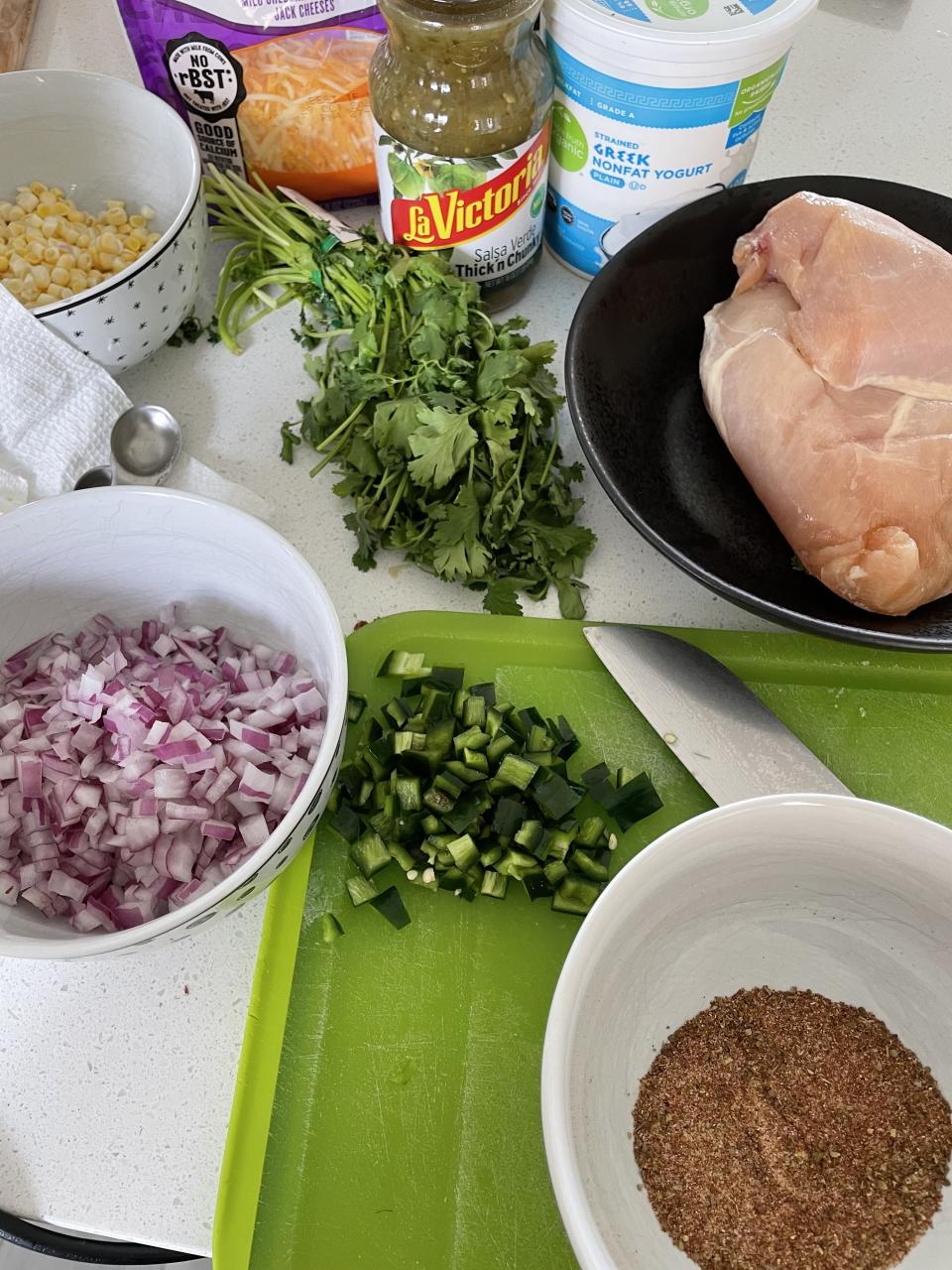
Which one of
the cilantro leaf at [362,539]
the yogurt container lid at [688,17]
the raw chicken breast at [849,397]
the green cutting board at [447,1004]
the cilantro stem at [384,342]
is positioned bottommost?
the green cutting board at [447,1004]

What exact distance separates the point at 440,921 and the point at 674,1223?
0.33m

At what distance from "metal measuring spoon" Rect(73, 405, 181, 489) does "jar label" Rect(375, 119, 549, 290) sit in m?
0.36

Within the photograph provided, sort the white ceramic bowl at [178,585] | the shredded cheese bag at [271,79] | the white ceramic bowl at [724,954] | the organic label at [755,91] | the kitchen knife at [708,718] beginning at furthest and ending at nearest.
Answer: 1. the shredded cheese bag at [271,79]
2. the organic label at [755,91]
3. the kitchen knife at [708,718]
4. the white ceramic bowl at [178,585]
5. the white ceramic bowl at [724,954]

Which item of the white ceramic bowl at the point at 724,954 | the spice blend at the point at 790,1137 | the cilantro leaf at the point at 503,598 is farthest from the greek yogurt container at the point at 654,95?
the spice blend at the point at 790,1137

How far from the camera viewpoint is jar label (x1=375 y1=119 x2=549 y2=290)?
1.13m

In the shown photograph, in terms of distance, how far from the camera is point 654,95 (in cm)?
110

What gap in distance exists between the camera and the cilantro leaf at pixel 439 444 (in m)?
1.07

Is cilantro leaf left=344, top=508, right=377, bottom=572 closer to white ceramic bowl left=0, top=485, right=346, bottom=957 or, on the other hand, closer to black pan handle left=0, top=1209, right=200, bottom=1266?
white ceramic bowl left=0, top=485, right=346, bottom=957

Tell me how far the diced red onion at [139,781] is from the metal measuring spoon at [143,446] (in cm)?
30

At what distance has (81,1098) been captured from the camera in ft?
3.02

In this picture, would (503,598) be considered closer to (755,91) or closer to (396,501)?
(396,501)

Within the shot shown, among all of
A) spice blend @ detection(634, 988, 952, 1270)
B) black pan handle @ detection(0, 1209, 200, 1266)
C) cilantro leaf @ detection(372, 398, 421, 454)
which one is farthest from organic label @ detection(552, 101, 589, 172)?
black pan handle @ detection(0, 1209, 200, 1266)

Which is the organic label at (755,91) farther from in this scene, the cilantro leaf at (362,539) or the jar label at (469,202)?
the cilantro leaf at (362,539)

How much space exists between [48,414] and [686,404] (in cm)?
76
